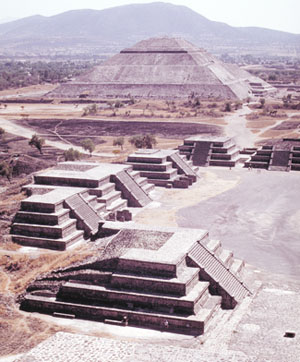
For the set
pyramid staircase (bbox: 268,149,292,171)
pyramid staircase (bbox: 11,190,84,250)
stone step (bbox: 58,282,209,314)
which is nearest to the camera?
stone step (bbox: 58,282,209,314)

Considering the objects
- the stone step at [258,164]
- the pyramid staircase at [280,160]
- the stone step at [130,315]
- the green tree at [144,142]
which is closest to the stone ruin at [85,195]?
the stone step at [130,315]

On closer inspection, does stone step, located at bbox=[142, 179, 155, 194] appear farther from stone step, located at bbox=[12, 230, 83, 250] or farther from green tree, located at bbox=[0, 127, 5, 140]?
green tree, located at bbox=[0, 127, 5, 140]

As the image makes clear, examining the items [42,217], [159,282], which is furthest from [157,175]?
[159,282]

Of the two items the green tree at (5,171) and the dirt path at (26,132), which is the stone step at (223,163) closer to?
the dirt path at (26,132)

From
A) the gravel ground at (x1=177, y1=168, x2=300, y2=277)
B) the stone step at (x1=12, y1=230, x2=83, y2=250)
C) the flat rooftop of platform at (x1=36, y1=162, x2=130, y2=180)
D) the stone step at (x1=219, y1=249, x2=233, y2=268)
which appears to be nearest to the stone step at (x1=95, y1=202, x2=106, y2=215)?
the flat rooftop of platform at (x1=36, y1=162, x2=130, y2=180)

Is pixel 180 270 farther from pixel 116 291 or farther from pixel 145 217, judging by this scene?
pixel 145 217

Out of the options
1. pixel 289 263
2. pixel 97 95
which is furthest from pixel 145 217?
pixel 97 95
